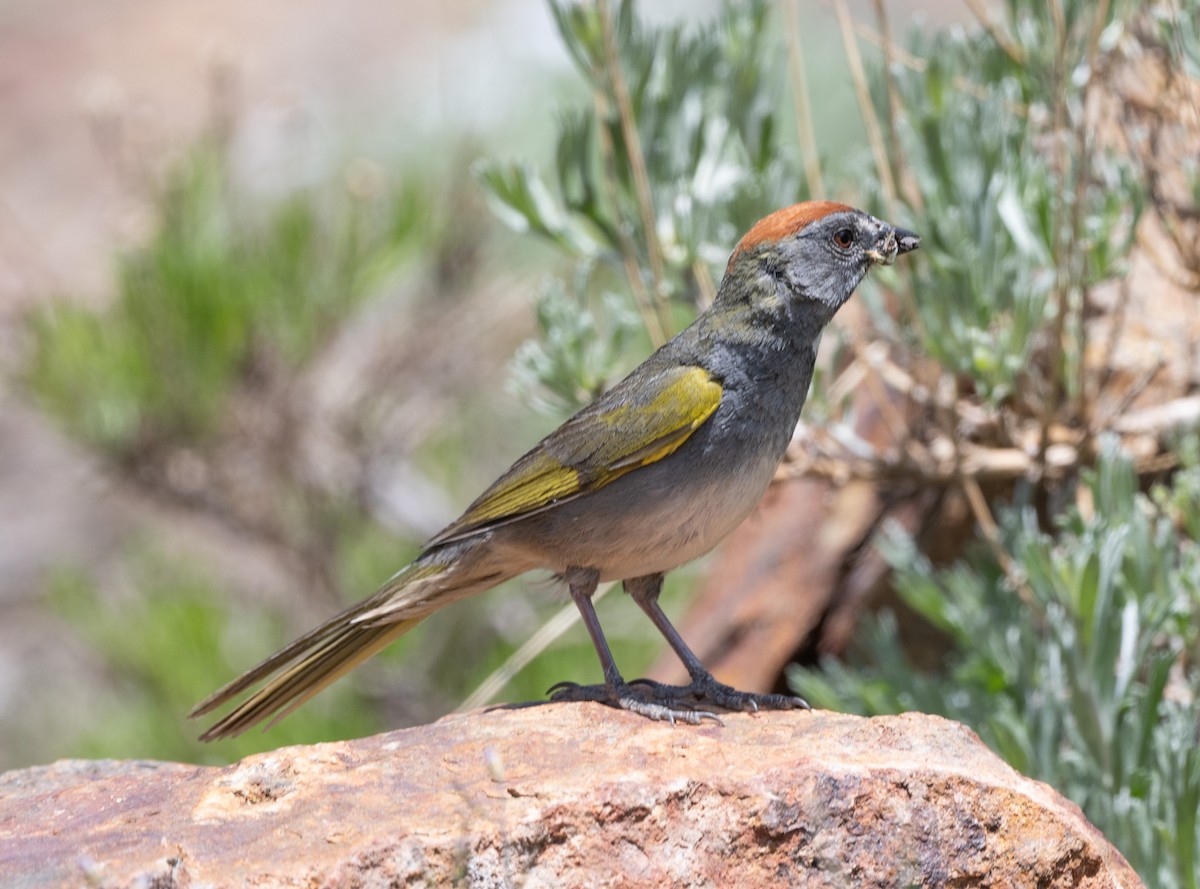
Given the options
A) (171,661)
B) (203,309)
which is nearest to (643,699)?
(203,309)

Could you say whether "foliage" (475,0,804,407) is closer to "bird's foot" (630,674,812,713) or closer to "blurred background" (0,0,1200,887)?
"blurred background" (0,0,1200,887)

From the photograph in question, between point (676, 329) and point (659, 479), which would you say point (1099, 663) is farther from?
point (676, 329)

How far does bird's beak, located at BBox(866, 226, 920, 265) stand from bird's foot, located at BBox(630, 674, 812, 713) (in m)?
1.16

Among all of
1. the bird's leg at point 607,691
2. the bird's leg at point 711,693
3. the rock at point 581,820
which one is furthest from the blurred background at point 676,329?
the rock at point 581,820

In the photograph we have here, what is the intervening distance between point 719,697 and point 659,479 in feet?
1.82

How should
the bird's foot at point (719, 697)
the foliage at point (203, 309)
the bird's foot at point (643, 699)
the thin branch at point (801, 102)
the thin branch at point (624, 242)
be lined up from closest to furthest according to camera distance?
the bird's foot at point (643, 699) → the bird's foot at point (719, 697) → the thin branch at point (801, 102) → the thin branch at point (624, 242) → the foliage at point (203, 309)

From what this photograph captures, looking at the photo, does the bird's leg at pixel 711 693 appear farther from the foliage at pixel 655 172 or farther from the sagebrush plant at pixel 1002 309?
the foliage at pixel 655 172

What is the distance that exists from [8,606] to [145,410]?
6.13 m

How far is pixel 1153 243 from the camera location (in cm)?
539

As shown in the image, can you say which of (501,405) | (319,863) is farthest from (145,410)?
(319,863)

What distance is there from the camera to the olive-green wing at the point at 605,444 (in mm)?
3463

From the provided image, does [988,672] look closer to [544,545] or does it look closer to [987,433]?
[987,433]

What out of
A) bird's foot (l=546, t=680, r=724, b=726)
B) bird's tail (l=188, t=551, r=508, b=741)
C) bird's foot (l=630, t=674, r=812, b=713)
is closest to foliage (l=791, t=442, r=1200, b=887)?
bird's foot (l=630, t=674, r=812, b=713)

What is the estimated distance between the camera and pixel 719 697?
11.3 feet
